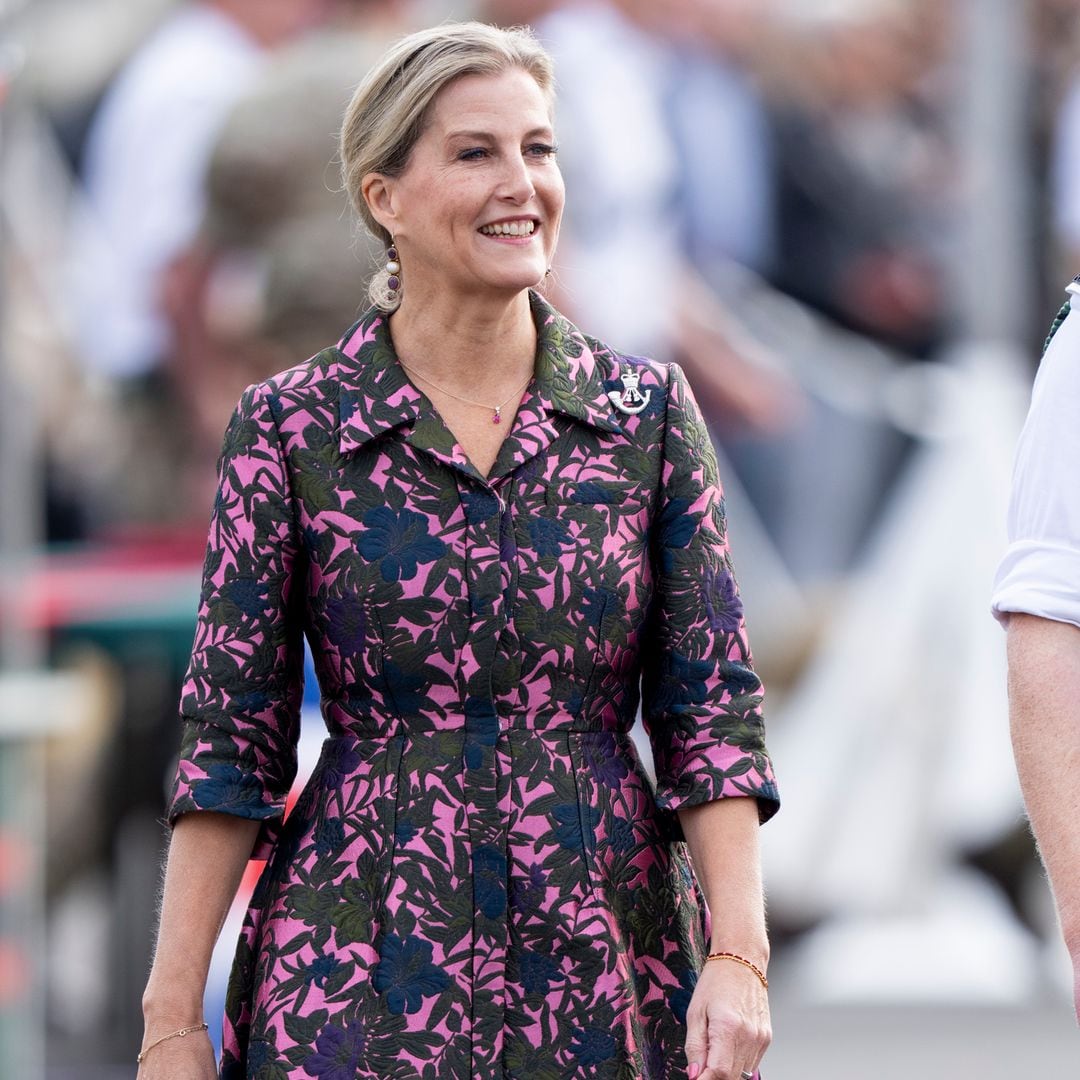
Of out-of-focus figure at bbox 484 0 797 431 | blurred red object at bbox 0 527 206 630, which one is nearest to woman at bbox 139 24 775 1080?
out-of-focus figure at bbox 484 0 797 431

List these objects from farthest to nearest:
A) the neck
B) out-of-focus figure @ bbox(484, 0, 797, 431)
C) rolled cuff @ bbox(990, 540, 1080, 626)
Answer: out-of-focus figure @ bbox(484, 0, 797, 431) → the neck → rolled cuff @ bbox(990, 540, 1080, 626)

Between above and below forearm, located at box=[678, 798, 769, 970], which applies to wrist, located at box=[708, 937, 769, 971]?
below

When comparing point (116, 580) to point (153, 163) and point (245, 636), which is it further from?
point (245, 636)

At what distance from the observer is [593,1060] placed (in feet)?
9.20

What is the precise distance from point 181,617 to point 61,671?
46 cm

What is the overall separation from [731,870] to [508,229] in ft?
3.00

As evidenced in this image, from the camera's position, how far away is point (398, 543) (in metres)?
2.89

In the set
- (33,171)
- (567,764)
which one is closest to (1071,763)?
(567,764)

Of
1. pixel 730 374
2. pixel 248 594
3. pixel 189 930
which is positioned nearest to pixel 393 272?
pixel 248 594

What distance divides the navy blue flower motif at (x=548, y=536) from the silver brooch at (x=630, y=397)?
8.4 inches

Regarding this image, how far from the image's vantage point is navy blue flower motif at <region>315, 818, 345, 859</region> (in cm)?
287

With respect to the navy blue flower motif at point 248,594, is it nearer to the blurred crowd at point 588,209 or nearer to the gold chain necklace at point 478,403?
the gold chain necklace at point 478,403

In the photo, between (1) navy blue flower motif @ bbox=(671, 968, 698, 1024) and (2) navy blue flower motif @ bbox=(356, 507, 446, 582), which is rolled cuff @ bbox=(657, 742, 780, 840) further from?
(2) navy blue flower motif @ bbox=(356, 507, 446, 582)

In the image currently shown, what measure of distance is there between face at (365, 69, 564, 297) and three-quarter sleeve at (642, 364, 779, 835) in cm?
33
